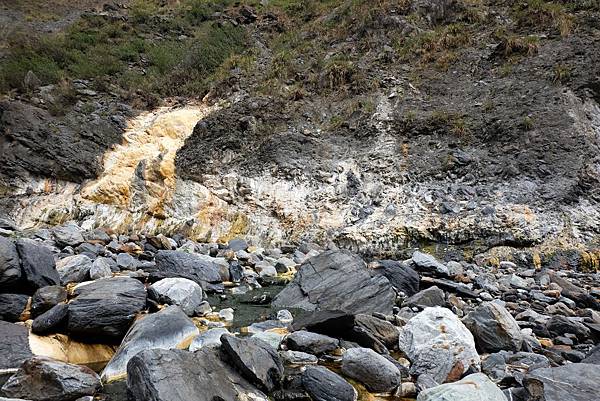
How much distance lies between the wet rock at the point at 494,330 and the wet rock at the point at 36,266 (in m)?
5.76

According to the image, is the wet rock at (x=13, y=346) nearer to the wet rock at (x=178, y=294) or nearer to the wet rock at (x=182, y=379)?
the wet rock at (x=182, y=379)

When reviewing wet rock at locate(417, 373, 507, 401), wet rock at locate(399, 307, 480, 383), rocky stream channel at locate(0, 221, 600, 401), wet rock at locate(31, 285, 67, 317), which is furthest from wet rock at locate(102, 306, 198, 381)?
wet rock at locate(417, 373, 507, 401)

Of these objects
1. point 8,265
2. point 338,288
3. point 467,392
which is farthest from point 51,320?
point 467,392

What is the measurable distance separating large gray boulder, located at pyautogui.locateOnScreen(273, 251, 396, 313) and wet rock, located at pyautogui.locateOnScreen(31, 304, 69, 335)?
324 cm

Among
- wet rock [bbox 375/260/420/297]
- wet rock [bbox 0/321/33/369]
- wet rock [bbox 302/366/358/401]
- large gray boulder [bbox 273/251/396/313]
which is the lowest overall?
wet rock [bbox 375/260/420/297]

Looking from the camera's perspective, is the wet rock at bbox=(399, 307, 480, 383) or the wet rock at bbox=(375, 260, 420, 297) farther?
the wet rock at bbox=(375, 260, 420, 297)

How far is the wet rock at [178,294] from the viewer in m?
6.25

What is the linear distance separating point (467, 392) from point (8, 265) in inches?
224

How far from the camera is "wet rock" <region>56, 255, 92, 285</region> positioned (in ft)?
22.4

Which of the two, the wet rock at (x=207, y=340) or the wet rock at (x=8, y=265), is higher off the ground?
the wet rock at (x=8, y=265)

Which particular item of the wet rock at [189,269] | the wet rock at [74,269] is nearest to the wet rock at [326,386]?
the wet rock at [189,269]

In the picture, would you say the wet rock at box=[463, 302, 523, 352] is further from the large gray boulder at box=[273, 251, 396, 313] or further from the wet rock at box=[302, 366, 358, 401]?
the wet rock at box=[302, 366, 358, 401]

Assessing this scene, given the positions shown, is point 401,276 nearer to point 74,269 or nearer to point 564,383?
point 564,383

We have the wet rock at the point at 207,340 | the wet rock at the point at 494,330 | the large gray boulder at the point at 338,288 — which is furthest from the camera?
the large gray boulder at the point at 338,288
